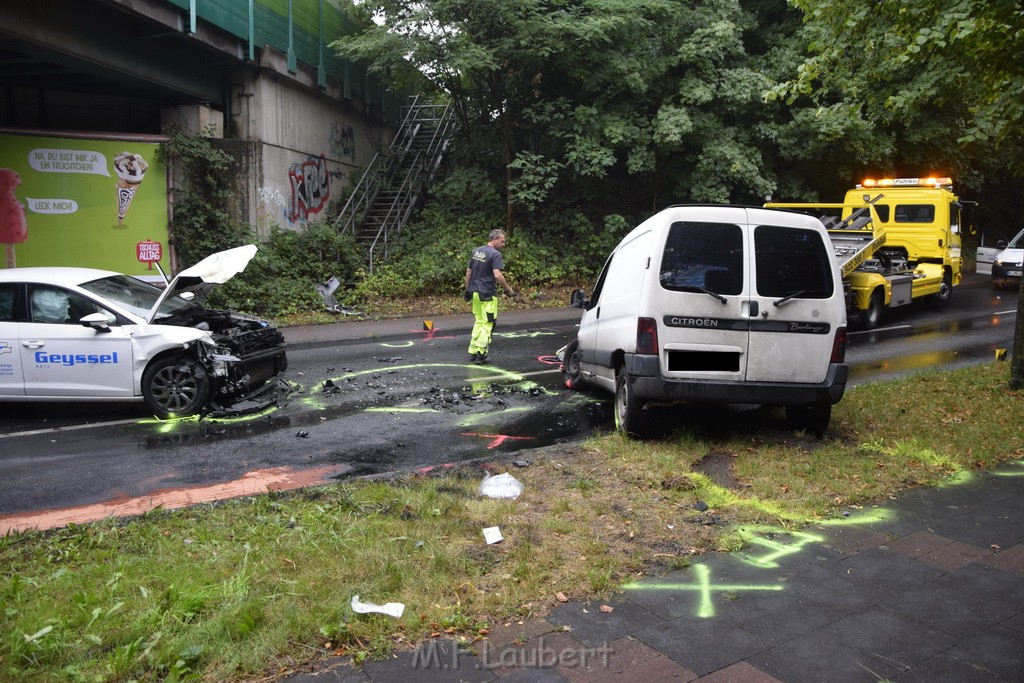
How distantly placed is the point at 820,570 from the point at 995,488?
90.1 inches

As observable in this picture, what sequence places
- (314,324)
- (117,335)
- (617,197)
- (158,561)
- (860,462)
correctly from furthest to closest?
(617,197) < (314,324) < (117,335) < (860,462) < (158,561)

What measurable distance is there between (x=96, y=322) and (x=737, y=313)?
638cm

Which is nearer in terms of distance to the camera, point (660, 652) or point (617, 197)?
point (660, 652)

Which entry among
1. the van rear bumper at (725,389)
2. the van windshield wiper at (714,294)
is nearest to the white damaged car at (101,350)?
the van rear bumper at (725,389)

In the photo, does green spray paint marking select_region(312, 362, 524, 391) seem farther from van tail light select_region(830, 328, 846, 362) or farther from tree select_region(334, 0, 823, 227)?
tree select_region(334, 0, 823, 227)

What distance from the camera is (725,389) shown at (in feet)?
21.1

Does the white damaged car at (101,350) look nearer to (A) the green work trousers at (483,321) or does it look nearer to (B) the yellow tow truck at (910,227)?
(A) the green work trousers at (483,321)

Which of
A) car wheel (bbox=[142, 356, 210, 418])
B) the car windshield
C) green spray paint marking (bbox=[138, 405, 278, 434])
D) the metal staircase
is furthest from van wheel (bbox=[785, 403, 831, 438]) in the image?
the metal staircase

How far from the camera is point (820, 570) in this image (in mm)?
4199

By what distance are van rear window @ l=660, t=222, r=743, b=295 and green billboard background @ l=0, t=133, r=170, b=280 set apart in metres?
13.2

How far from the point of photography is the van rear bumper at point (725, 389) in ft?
21.1

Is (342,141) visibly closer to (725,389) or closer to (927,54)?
(927,54)

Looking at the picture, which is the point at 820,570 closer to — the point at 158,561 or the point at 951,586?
the point at 951,586

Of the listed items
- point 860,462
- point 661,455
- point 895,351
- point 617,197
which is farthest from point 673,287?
point 617,197
